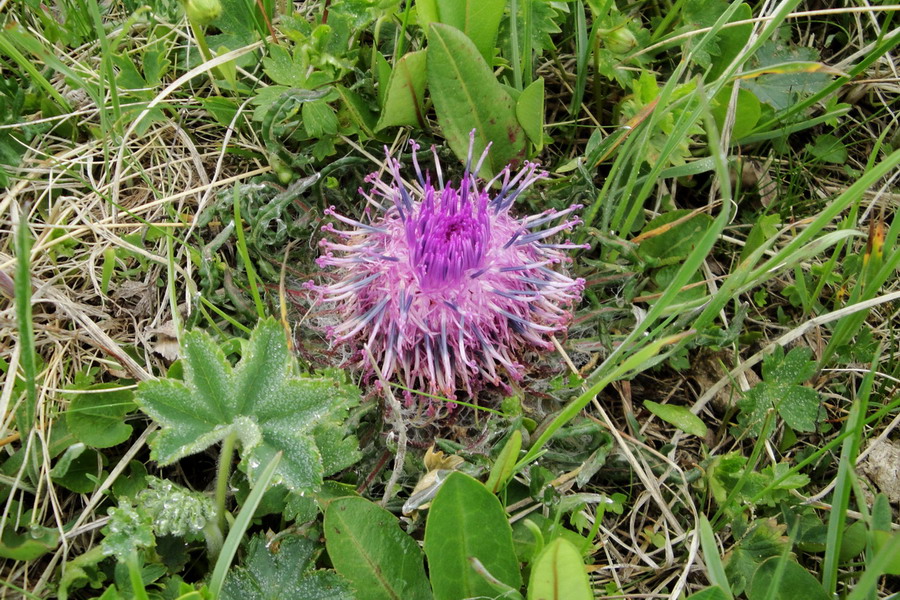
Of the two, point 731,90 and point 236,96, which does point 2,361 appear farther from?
point 731,90

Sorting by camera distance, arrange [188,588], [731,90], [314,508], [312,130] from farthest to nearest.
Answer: [731,90]
[312,130]
[314,508]
[188,588]

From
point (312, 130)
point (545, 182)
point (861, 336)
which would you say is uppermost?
point (312, 130)

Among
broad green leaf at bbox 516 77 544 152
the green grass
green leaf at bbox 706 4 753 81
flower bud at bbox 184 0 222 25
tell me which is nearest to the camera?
the green grass

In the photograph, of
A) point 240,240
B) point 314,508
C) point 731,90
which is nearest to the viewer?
point 314,508

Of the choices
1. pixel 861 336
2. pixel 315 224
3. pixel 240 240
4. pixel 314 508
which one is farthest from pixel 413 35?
pixel 861 336

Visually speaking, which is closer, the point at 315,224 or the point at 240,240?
the point at 240,240

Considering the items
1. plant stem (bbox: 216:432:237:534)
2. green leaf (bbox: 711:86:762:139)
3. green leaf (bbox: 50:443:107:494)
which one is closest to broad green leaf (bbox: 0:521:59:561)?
green leaf (bbox: 50:443:107:494)

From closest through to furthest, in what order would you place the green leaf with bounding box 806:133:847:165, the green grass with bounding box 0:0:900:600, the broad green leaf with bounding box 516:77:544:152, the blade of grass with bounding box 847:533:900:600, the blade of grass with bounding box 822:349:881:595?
the blade of grass with bounding box 847:533:900:600, the blade of grass with bounding box 822:349:881:595, the green grass with bounding box 0:0:900:600, the broad green leaf with bounding box 516:77:544:152, the green leaf with bounding box 806:133:847:165

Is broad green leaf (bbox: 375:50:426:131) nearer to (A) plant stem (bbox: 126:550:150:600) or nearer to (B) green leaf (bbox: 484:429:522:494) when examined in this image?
(B) green leaf (bbox: 484:429:522:494)
